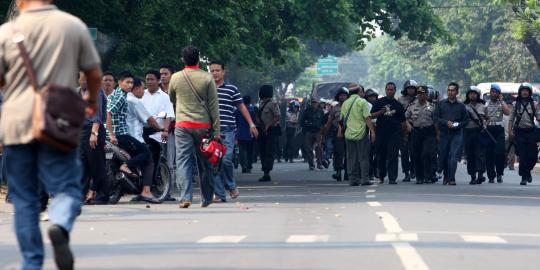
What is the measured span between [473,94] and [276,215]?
38.8 feet

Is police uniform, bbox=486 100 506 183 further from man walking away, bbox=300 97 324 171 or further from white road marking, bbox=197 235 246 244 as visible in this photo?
white road marking, bbox=197 235 246 244

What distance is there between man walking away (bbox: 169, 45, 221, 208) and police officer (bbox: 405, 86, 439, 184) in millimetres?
9682

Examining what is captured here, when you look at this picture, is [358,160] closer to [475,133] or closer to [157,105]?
[475,133]

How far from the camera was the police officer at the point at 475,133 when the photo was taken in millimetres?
26922

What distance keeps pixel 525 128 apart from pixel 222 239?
15.3 metres

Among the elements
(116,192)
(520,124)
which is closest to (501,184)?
(520,124)

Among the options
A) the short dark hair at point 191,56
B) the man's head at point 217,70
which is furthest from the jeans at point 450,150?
the short dark hair at point 191,56

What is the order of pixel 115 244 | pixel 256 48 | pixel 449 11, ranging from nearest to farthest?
1. pixel 115 244
2. pixel 256 48
3. pixel 449 11

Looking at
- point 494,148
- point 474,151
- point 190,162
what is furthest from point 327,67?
point 190,162

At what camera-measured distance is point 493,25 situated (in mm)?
88062

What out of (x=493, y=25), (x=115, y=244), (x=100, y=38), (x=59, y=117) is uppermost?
(x=493, y=25)

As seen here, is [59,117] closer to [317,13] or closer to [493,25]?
[317,13]

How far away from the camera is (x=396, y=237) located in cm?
1244

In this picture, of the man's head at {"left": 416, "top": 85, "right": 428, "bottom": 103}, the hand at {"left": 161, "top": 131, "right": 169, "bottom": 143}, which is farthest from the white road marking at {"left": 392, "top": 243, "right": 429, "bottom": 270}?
the man's head at {"left": 416, "top": 85, "right": 428, "bottom": 103}
